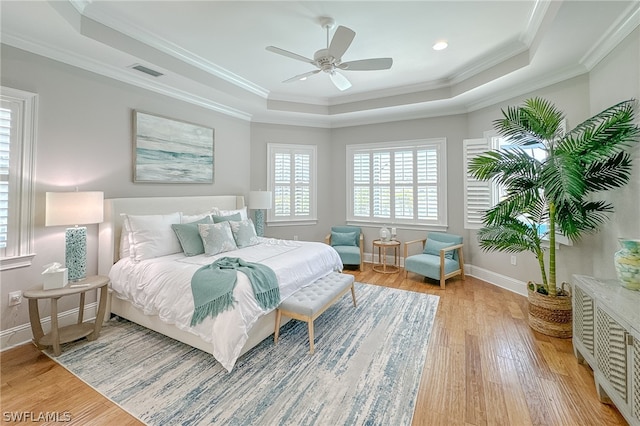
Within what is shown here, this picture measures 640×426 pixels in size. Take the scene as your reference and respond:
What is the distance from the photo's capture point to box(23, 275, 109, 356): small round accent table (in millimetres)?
2393

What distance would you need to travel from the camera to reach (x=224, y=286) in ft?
7.66

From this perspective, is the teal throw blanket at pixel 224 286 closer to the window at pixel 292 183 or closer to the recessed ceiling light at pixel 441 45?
the window at pixel 292 183

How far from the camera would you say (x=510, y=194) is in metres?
3.05

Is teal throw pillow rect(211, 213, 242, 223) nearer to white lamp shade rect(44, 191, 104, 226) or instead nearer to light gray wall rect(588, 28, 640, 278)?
white lamp shade rect(44, 191, 104, 226)

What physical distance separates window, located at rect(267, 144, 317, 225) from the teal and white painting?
1.35 meters

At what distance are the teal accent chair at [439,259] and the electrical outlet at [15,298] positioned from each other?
4.74m

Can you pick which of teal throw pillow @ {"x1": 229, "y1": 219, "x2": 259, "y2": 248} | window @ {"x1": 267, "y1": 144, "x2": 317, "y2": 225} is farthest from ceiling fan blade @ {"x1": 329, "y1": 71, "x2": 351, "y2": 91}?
window @ {"x1": 267, "y1": 144, "x2": 317, "y2": 225}

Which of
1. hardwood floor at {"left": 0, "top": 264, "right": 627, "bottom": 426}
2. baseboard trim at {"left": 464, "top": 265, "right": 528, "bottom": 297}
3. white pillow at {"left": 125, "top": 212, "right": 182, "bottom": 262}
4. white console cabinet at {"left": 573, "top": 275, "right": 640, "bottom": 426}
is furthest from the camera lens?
baseboard trim at {"left": 464, "top": 265, "right": 528, "bottom": 297}

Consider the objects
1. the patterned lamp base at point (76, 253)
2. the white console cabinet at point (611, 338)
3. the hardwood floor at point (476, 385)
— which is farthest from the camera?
the patterned lamp base at point (76, 253)

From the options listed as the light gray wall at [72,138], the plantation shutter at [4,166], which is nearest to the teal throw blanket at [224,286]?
the light gray wall at [72,138]

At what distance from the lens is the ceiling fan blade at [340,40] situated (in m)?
2.40

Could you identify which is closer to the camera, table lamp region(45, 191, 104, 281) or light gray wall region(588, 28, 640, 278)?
light gray wall region(588, 28, 640, 278)

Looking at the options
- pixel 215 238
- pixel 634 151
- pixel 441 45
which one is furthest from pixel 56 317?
pixel 634 151

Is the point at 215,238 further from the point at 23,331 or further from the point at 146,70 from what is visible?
the point at 146,70
